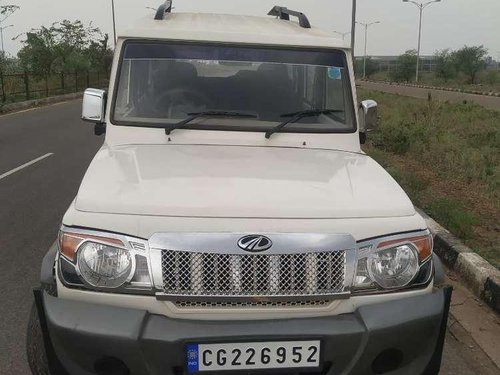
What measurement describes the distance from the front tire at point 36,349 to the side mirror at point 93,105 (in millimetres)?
1525

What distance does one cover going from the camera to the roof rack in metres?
4.16

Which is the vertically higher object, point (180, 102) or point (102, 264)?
point (180, 102)

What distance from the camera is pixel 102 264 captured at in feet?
7.68

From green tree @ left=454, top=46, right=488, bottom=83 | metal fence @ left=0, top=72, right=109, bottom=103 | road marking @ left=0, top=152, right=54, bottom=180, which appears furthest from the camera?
green tree @ left=454, top=46, right=488, bottom=83

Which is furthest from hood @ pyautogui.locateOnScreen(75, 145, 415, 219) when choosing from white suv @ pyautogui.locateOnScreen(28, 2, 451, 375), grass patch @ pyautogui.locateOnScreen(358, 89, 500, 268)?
grass patch @ pyautogui.locateOnScreen(358, 89, 500, 268)

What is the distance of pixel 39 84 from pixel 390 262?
2842 centimetres

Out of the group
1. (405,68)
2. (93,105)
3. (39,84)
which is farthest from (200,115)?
(405,68)

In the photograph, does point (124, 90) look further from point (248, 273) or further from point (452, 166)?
point (452, 166)

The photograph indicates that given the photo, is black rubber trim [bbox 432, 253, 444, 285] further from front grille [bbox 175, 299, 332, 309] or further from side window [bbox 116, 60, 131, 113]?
side window [bbox 116, 60, 131, 113]

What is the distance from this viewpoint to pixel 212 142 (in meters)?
3.42

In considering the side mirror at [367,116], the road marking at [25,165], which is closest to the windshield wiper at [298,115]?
the side mirror at [367,116]

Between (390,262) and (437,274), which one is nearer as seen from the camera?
(390,262)

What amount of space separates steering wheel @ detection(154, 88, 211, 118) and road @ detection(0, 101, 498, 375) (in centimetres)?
173

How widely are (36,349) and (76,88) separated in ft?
107
